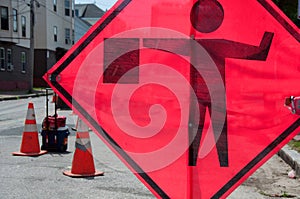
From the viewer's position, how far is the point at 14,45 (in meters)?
39.2

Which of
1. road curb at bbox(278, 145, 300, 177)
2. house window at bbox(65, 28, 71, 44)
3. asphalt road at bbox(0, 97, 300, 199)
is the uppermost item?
house window at bbox(65, 28, 71, 44)

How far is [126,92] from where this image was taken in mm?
2820

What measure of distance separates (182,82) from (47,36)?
4626 cm

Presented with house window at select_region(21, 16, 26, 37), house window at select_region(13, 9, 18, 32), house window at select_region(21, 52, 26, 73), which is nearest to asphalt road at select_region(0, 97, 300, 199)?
house window at select_region(13, 9, 18, 32)

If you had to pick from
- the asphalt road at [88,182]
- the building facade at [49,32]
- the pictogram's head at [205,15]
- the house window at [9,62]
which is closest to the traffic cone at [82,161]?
the asphalt road at [88,182]

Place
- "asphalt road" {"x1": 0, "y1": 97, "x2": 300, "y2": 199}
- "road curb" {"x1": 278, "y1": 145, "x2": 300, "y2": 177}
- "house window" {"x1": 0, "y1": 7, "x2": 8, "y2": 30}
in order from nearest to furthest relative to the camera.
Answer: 1. "asphalt road" {"x1": 0, "y1": 97, "x2": 300, "y2": 199}
2. "road curb" {"x1": 278, "y1": 145, "x2": 300, "y2": 177}
3. "house window" {"x1": 0, "y1": 7, "x2": 8, "y2": 30}

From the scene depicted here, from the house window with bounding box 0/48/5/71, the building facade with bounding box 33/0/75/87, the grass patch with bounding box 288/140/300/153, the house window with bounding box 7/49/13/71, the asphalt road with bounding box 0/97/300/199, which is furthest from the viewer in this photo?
the building facade with bounding box 33/0/75/87

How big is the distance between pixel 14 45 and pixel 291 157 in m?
35.0

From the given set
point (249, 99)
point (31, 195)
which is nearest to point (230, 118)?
point (249, 99)

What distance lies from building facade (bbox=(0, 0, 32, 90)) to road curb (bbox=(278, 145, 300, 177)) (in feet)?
103

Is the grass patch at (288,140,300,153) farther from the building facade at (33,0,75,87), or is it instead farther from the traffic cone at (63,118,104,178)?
the building facade at (33,0,75,87)

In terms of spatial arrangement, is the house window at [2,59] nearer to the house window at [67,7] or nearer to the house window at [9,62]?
the house window at [9,62]

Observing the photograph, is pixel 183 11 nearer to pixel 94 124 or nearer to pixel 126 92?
pixel 126 92

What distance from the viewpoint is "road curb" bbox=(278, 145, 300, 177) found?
275 inches
